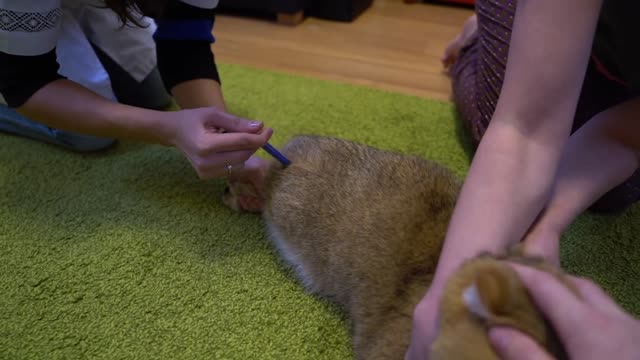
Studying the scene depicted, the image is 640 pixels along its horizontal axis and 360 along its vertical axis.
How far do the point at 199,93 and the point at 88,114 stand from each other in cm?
23

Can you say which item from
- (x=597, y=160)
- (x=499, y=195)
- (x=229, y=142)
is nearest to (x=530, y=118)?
(x=499, y=195)

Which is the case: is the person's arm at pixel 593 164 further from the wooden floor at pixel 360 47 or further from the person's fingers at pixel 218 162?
the wooden floor at pixel 360 47

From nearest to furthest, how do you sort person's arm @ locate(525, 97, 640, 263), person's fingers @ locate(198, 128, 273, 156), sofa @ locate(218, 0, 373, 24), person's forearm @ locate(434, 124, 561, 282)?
person's forearm @ locate(434, 124, 561, 282)
person's arm @ locate(525, 97, 640, 263)
person's fingers @ locate(198, 128, 273, 156)
sofa @ locate(218, 0, 373, 24)

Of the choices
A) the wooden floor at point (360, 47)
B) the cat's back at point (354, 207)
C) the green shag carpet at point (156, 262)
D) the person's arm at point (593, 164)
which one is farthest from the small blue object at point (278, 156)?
the wooden floor at point (360, 47)

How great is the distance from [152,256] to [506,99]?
0.61m

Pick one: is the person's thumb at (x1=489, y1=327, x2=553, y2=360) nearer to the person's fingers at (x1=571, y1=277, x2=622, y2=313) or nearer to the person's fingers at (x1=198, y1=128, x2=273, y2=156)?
the person's fingers at (x1=571, y1=277, x2=622, y2=313)

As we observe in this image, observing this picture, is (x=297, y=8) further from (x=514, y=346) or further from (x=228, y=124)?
(x=514, y=346)

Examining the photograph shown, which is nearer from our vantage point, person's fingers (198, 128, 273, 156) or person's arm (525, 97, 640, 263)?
person's arm (525, 97, 640, 263)

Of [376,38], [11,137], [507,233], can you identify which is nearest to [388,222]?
[507,233]

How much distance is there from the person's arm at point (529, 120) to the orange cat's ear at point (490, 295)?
181 mm

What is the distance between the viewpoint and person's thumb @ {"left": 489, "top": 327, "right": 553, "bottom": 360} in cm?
43

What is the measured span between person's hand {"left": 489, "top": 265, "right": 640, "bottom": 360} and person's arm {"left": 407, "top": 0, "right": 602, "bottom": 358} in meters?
0.18

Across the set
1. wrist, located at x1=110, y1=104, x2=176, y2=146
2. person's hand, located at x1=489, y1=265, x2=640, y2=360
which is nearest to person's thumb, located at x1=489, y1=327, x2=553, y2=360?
person's hand, located at x1=489, y1=265, x2=640, y2=360

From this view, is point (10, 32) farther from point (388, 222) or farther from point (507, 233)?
point (507, 233)
